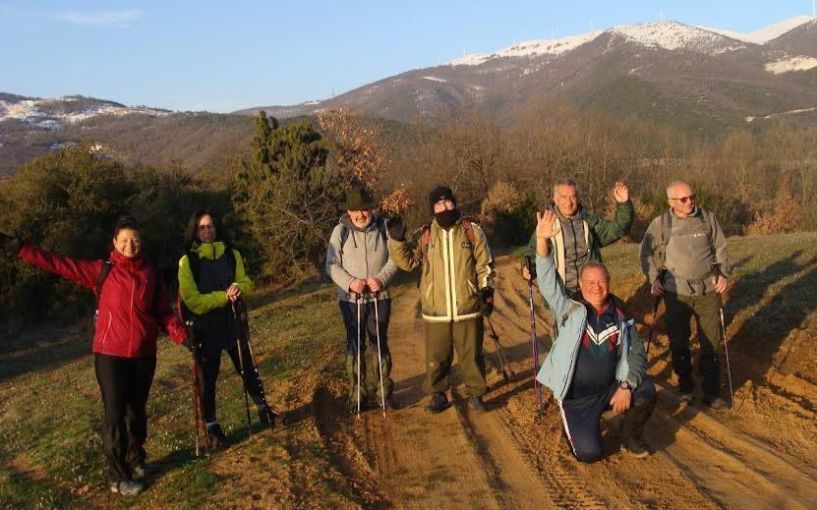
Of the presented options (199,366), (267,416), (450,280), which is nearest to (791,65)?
(450,280)

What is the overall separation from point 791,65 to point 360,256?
185 meters

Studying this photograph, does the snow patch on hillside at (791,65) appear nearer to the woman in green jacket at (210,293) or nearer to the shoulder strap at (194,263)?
the woman in green jacket at (210,293)

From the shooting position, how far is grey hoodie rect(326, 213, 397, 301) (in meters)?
6.85

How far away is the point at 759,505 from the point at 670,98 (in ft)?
433

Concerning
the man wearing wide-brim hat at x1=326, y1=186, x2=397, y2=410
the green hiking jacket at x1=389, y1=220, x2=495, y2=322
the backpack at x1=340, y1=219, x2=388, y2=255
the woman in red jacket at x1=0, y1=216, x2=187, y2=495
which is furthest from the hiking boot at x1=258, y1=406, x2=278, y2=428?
the green hiking jacket at x1=389, y1=220, x2=495, y2=322

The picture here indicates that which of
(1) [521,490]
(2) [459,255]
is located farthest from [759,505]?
(2) [459,255]

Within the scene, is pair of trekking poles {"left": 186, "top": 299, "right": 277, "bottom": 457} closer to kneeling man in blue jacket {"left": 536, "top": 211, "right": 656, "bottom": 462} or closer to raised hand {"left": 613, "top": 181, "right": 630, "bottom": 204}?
kneeling man in blue jacket {"left": 536, "top": 211, "right": 656, "bottom": 462}

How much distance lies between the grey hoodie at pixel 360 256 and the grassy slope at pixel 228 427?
1494mm

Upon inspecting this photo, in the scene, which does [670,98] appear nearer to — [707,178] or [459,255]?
A: [707,178]

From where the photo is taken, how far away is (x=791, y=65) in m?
163

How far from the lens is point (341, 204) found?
29844 millimetres

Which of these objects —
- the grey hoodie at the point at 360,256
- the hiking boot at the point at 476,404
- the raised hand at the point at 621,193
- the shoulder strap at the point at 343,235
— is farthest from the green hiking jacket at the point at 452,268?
the raised hand at the point at 621,193

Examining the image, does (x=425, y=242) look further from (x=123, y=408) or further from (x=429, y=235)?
(x=123, y=408)

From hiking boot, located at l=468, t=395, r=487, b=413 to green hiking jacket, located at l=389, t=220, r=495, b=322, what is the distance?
2.78ft
